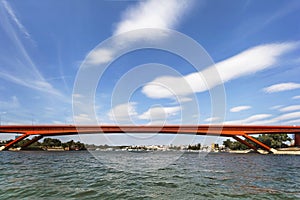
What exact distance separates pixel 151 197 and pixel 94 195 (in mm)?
2360

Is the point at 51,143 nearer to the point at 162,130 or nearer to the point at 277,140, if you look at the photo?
the point at 162,130

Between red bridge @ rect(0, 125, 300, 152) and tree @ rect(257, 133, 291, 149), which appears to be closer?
red bridge @ rect(0, 125, 300, 152)

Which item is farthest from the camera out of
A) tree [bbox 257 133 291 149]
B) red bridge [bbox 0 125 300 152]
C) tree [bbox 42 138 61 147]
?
tree [bbox 42 138 61 147]

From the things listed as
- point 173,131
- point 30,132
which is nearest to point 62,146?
point 30,132

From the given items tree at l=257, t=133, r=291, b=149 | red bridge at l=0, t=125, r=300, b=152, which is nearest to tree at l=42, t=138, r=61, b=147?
red bridge at l=0, t=125, r=300, b=152

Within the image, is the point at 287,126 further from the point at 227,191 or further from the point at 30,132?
the point at 30,132

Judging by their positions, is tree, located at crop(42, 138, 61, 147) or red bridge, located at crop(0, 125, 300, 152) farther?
tree, located at crop(42, 138, 61, 147)

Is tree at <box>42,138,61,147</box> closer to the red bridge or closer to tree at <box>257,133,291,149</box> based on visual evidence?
the red bridge

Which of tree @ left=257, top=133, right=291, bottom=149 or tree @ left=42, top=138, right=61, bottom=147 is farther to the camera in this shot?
tree @ left=42, top=138, right=61, bottom=147

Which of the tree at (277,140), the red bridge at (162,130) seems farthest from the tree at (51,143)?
the tree at (277,140)

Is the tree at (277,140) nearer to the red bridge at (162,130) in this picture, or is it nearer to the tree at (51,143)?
the red bridge at (162,130)

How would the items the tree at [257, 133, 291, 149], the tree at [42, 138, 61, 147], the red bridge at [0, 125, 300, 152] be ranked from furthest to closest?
the tree at [42, 138, 61, 147], the tree at [257, 133, 291, 149], the red bridge at [0, 125, 300, 152]

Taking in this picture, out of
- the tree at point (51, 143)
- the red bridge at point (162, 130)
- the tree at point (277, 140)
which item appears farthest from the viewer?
the tree at point (51, 143)

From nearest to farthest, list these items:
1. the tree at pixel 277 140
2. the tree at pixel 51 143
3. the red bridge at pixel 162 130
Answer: the red bridge at pixel 162 130, the tree at pixel 277 140, the tree at pixel 51 143
